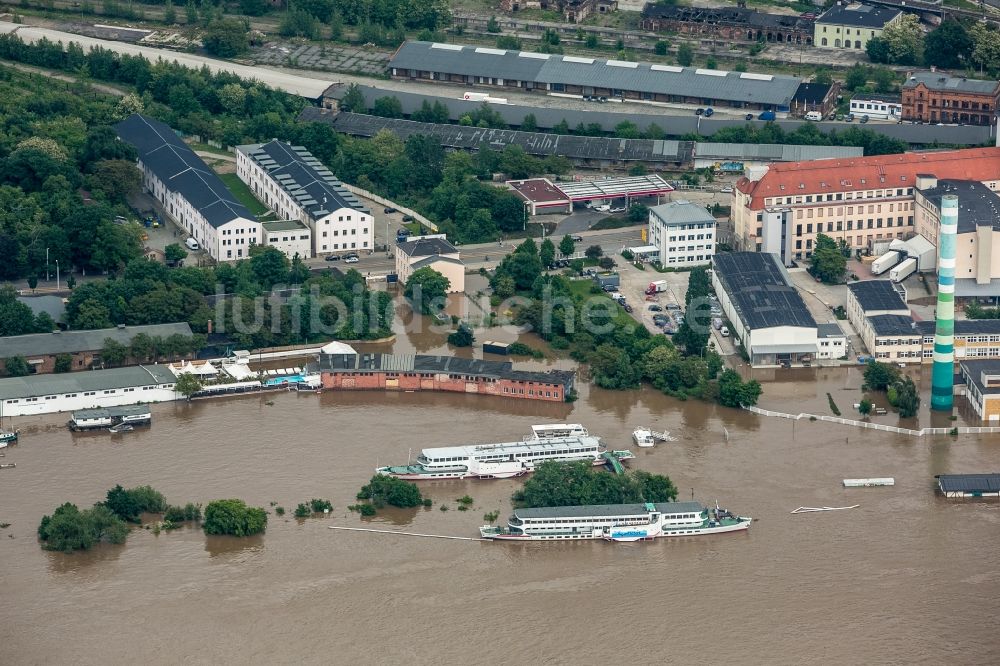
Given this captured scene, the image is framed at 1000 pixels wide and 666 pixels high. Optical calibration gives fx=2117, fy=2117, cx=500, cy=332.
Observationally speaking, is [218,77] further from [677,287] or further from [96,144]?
[677,287]

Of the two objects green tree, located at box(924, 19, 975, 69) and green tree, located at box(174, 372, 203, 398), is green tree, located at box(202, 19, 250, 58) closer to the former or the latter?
green tree, located at box(924, 19, 975, 69)

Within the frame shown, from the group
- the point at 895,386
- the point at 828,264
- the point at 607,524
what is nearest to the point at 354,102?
the point at 828,264

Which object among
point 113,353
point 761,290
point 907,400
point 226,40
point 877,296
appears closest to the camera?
point 907,400

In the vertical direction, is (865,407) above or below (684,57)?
below

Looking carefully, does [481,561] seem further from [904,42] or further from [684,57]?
[904,42]

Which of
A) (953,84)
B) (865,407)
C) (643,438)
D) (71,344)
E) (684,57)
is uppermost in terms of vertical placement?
(684,57)

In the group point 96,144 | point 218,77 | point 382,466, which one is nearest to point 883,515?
point 382,466

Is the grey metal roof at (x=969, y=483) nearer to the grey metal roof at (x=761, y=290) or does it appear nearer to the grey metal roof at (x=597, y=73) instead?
the grey metal roof at (x=761, y=290)
